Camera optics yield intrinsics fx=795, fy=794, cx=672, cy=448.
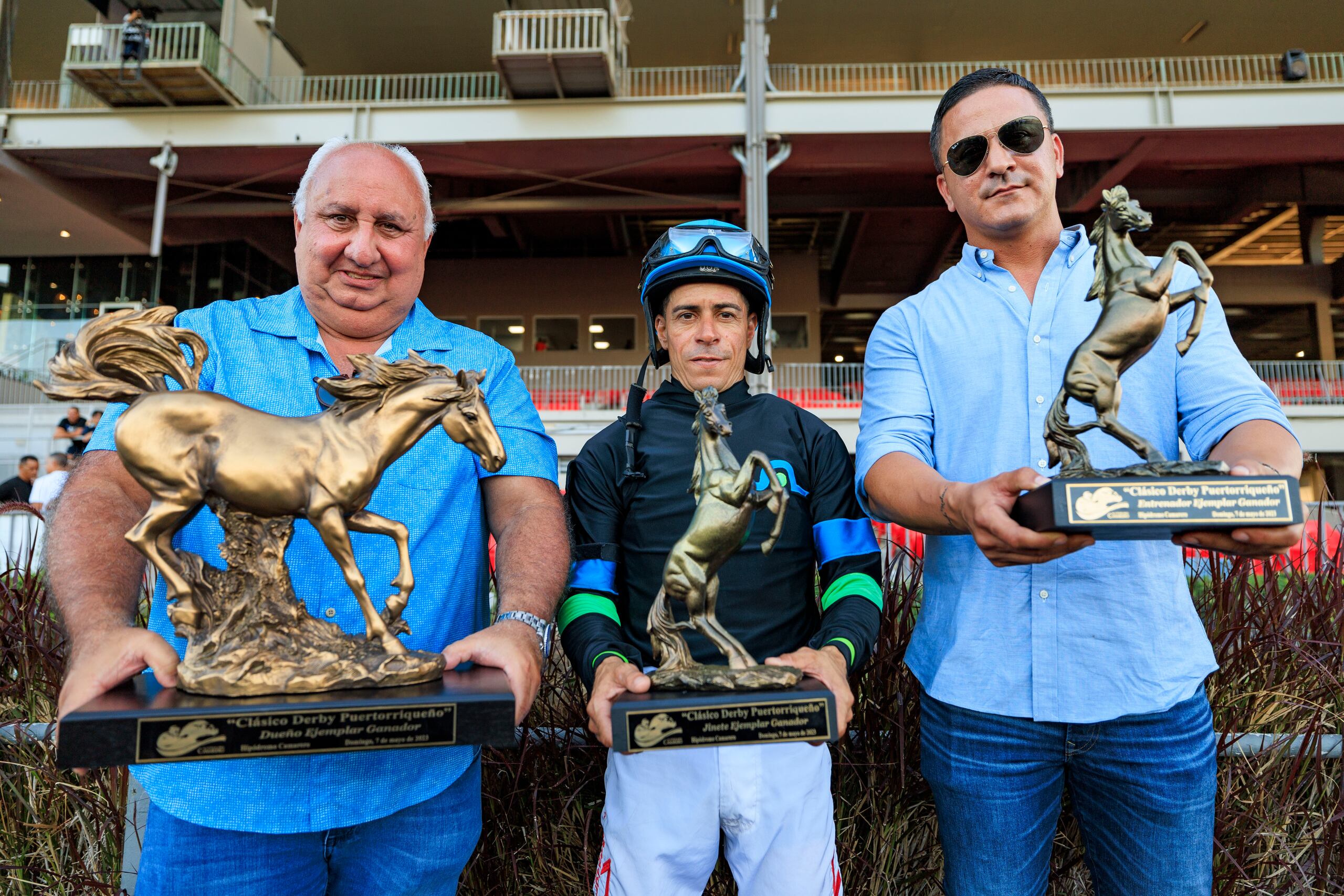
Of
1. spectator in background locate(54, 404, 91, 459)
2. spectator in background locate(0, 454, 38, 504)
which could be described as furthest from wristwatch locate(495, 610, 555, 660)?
spectator in background locate(54, 404, 91, 459)

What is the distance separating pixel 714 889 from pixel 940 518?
1476 millimetres

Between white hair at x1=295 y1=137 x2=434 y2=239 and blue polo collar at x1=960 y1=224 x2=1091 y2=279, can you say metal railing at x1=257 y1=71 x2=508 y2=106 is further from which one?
blue polo collar at x1=960 y1=224 x2=1091 y2=279

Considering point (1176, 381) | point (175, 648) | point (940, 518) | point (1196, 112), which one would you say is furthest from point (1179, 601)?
point (1196, 112)

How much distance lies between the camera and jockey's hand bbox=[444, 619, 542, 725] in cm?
144

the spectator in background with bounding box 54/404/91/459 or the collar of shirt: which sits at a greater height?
the spectator in background with bounding box 54/404/91/459

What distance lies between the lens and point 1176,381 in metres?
1.68

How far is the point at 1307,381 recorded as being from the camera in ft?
55.3

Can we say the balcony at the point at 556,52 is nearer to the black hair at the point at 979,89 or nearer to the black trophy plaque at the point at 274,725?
the black hair at the point at 979,89

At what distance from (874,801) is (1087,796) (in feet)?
2.83

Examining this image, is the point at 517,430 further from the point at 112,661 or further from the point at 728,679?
the point at 112,661

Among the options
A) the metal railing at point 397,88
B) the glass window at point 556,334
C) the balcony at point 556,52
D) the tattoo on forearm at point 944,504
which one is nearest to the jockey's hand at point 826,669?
the tattoo on forearm at point 944,504

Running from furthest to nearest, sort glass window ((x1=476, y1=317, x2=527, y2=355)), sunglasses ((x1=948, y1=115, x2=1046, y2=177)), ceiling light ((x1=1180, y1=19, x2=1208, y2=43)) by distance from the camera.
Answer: glass window ((x1=476, y1=317, x2=527, y2=355)) < ceiling light ((x1=1180, y1=19, x2=1208, y2=43)) < sunglasses ((x1=948, y1=115, x2=1046, y2=177))

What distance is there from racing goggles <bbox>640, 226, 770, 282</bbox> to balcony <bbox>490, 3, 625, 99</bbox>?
12.9 meters

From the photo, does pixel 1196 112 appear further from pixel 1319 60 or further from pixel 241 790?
pixel 241 790
